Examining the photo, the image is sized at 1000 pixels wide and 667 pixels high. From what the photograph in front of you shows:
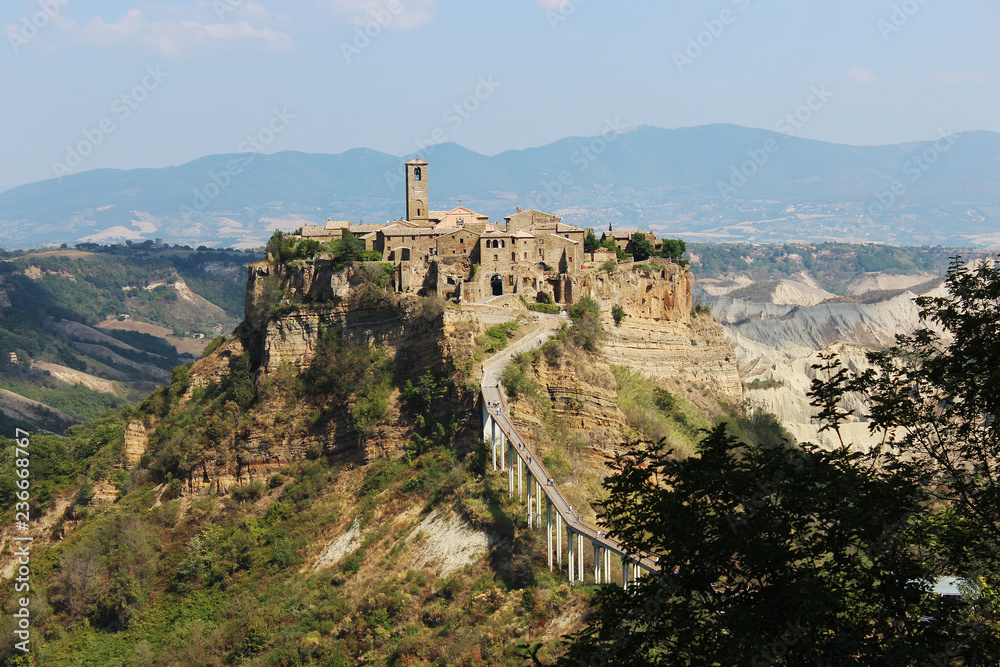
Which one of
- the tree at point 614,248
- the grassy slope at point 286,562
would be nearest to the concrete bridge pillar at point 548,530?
the grassy slope at point 286,562

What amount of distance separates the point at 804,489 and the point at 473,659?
53.3ft

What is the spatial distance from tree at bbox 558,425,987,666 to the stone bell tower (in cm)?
4538

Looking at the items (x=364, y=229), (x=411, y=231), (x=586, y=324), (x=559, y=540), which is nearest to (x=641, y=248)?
(x=586, y=324)

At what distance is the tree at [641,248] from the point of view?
59.3 m

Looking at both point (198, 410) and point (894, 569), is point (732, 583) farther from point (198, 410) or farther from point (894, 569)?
point (198, 410)

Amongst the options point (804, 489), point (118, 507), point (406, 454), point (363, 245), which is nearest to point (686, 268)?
point (363, 245)

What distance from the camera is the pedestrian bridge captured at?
31672mm

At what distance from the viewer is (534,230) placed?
187 ft

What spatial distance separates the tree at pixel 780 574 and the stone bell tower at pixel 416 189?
1787 inches

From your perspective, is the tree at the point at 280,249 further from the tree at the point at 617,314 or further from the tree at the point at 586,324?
the tree at the point at 617,314

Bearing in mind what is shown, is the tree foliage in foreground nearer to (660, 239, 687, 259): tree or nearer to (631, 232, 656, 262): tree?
(631, 232, 656, 262): tree

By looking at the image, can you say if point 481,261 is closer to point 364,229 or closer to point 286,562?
point 364,229

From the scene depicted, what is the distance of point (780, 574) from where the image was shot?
693 inches

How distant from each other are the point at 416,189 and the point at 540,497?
31465mm
